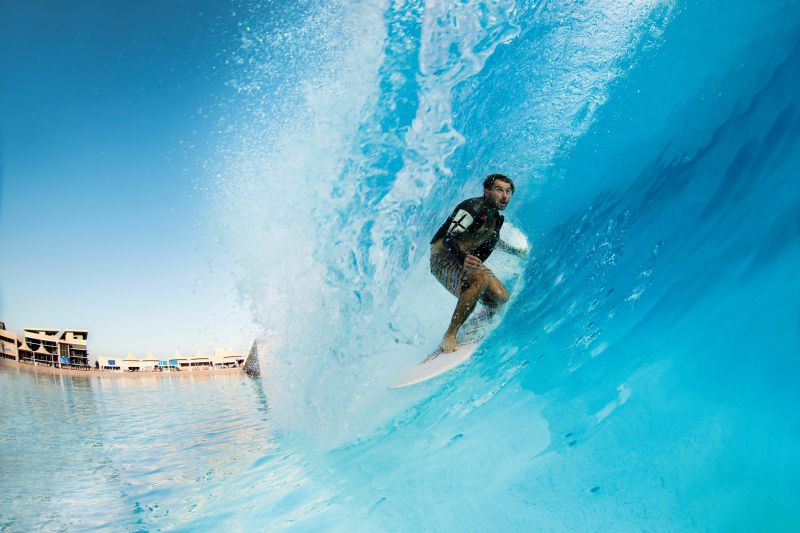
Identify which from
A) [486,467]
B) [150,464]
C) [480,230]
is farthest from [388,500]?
[150,464]

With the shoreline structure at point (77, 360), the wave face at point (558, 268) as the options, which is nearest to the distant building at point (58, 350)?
the shoreline structure at point (77, 360)

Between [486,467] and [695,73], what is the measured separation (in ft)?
12.7

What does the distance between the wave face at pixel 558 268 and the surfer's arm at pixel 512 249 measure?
0.14m

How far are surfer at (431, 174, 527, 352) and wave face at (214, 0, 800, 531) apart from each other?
36 centimetres

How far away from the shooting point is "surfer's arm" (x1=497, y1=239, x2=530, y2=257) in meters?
4.09

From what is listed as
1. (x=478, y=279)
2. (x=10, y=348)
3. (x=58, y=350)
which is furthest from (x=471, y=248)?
(x=58, y=350)

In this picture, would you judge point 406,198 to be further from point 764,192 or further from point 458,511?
point 764,192

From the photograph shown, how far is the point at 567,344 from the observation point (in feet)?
12.9

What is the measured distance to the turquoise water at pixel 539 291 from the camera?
→ 3.49 metres

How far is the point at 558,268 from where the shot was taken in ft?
14.2

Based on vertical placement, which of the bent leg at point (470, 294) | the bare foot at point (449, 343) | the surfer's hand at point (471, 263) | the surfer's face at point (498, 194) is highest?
the surfer's face at point (498, 194)

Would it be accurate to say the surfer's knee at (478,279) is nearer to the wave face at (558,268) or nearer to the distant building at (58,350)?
the wave face at (558,268)

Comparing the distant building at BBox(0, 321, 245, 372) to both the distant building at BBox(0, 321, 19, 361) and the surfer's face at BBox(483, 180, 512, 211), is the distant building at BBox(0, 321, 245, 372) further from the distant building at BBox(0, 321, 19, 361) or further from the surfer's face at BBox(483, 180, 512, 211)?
the surfer's face at BBox(483, 180, 512, 211)

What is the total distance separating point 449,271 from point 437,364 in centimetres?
76
